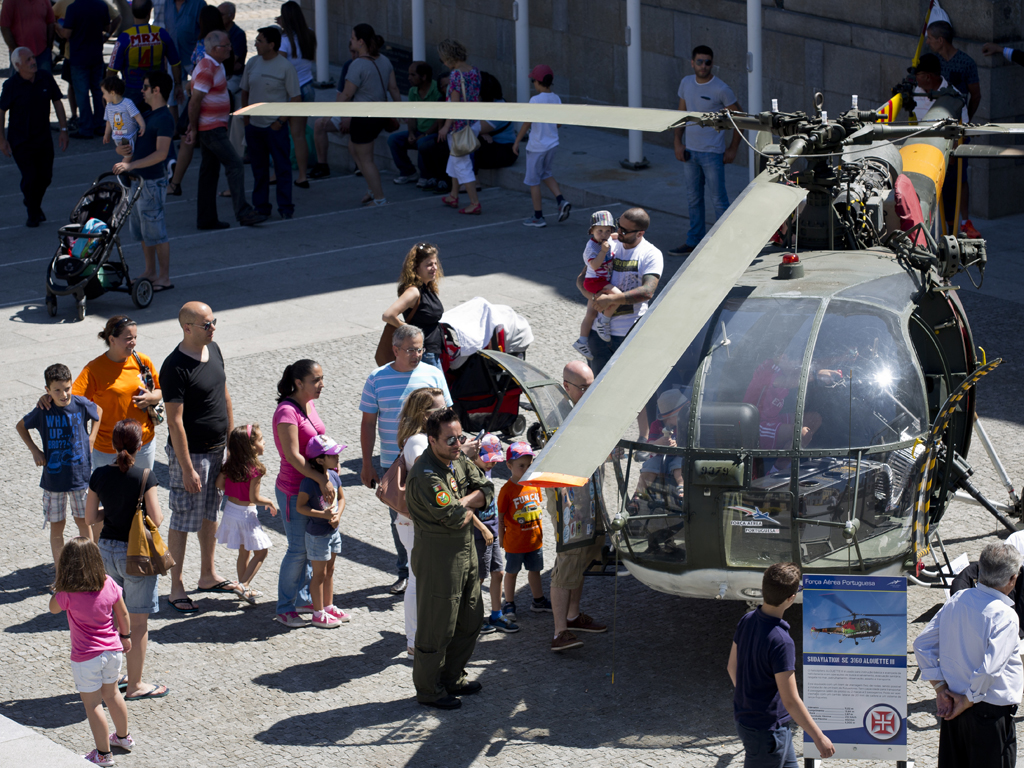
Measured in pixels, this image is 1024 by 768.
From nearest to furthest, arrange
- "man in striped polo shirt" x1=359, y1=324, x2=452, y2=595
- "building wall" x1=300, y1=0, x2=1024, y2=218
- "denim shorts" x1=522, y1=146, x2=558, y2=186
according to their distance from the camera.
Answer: "man in striped polo shirt" x1=359, y1=324, x2=452, y2=595, "building wall" x1=300, y1=0, x2=1024, y2=218, "denim shorts" x1=522, y1=146, x2=558, y2=186

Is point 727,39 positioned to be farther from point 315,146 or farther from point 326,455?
point 326,455

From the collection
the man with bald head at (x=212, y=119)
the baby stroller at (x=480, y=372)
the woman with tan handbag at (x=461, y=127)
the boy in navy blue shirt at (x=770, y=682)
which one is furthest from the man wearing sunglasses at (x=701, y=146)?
the boy in navy blue shirt at (x=770, y=682)

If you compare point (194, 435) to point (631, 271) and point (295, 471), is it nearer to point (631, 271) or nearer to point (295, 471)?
point (295, 471)

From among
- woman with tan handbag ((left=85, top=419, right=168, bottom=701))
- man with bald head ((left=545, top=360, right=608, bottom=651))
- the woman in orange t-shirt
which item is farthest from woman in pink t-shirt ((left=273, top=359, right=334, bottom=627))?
man with bald head ((left=545, top=360, right=608, bottom=651))

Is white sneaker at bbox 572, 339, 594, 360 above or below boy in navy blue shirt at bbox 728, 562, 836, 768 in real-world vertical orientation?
above

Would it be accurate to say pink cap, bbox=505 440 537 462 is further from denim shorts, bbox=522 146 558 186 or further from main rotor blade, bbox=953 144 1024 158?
denim shorts, bbox=522 146 558 186

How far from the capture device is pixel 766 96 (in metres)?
17.1

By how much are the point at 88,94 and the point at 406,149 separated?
5.92 m

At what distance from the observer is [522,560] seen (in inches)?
301

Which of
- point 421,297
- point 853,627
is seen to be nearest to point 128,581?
point 421,297

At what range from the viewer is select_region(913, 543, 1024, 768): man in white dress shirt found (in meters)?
5.54

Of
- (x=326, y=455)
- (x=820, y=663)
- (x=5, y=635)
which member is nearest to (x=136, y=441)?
(x=326, y=455)

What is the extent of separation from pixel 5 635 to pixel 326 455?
6.82 ft

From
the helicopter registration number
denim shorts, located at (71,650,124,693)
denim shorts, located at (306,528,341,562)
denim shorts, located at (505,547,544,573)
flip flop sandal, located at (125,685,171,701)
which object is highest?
the helicopter registration number
